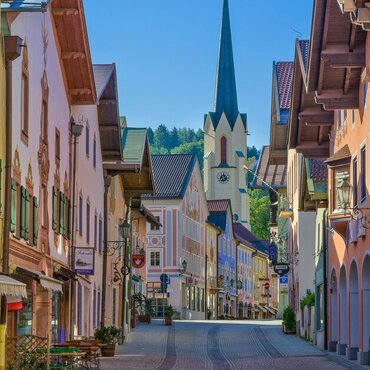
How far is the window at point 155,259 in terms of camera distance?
8488cm

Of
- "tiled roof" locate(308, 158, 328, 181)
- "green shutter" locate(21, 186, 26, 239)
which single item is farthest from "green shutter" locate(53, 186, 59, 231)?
"tiled roof" locate(308, 158, 328, 181)

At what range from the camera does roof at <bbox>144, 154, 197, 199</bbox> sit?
84.2m

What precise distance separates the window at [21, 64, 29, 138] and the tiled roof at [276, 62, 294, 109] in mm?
25913

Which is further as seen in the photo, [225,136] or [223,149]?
[223,149]

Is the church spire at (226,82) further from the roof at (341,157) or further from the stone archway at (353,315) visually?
the stone archway at (353,315)

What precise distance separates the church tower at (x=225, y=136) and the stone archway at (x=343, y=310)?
338ft

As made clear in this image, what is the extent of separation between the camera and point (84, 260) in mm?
32188

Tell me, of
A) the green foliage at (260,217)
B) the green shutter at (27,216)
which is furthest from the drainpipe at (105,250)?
the green foliage at (260,217)

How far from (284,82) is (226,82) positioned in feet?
282

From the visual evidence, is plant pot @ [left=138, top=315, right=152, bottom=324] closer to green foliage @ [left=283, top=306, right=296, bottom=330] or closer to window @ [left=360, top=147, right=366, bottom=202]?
green foliage @ [left=283, top=306, right=296, bottom=330]

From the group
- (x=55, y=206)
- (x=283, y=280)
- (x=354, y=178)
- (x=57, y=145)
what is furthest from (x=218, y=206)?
(x=55, y=206)

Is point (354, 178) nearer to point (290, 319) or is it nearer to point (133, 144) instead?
point (133, 144)

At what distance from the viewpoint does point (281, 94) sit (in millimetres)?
51875

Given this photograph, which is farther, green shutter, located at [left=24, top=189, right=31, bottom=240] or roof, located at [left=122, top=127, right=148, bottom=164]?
roof, located at [left=122, top=127, right=148, bottom=164]
